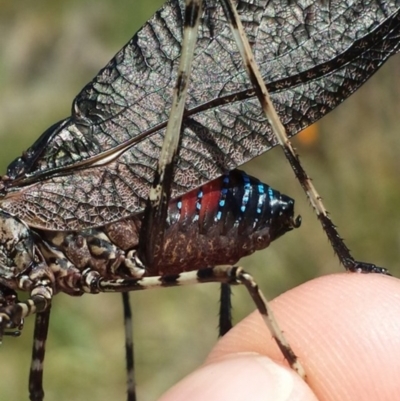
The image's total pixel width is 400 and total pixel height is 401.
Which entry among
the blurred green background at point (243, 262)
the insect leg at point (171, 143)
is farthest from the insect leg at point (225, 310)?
the blurred green background at point (243, 262)

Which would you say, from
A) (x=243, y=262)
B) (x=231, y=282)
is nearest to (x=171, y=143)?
(x=231, y=282)

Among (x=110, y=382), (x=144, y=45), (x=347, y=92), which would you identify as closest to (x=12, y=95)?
(x=110, y=382)

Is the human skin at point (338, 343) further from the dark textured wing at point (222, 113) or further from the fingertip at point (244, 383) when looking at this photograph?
the dark textured wing at point (222, 113)

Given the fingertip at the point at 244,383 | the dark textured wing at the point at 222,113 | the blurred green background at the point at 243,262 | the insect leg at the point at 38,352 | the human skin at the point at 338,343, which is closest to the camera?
the fingertip at the point at 244,383

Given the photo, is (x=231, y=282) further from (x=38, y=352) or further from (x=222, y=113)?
(x=38, y=352)

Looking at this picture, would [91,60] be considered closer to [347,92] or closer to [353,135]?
[353,135]

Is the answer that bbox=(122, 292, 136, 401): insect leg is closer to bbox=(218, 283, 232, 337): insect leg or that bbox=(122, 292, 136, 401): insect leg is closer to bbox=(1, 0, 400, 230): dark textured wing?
bbox=(218, 283, 232, 337): insect leg
